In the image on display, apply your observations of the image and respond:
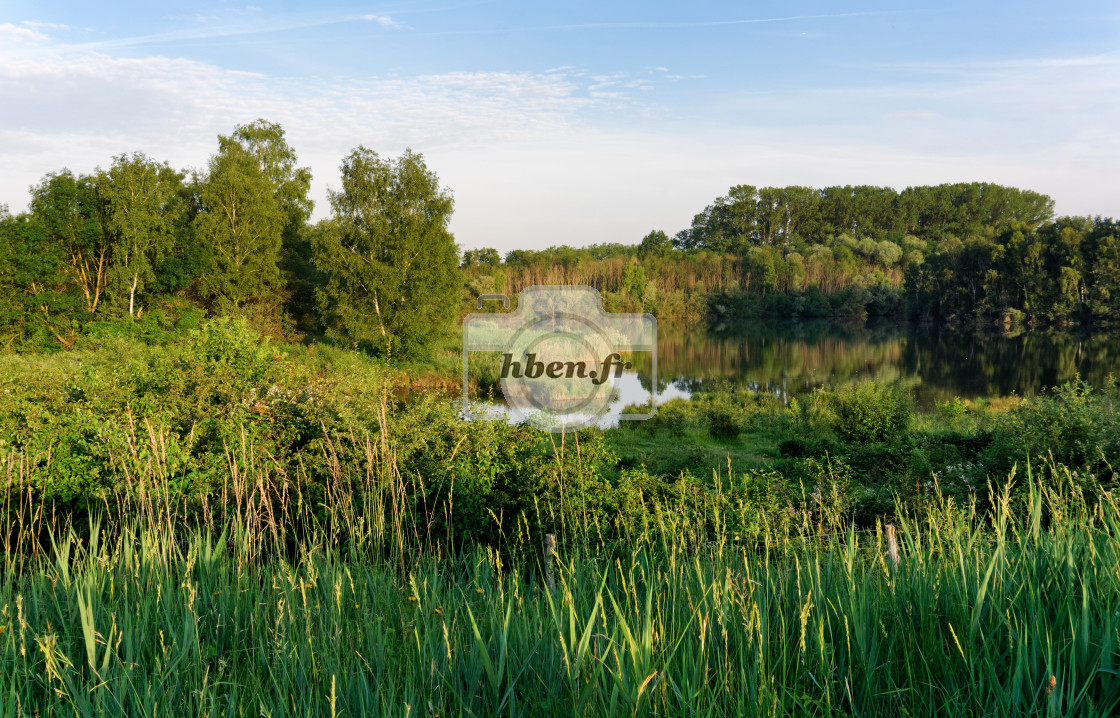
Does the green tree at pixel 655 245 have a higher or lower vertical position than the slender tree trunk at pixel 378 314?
higher

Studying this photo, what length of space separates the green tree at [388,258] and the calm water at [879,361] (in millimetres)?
8339

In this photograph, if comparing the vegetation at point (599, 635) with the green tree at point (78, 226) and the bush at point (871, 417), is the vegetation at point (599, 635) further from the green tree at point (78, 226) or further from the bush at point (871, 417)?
the green tree at point (78, 226)

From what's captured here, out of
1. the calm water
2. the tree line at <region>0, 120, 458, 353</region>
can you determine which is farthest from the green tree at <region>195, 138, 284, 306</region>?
the calm water

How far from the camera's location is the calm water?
2561 cm

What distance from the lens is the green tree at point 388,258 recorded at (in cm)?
2691

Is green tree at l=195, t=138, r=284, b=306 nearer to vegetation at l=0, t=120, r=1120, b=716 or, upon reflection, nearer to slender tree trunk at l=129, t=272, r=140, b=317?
slender tree trunk at l=129, t=272, r=140, b=317

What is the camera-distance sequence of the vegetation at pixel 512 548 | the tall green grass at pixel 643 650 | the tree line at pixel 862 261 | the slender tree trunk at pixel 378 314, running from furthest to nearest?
the tree line at pixel 862 261
the slender tree trunk at pixel 378 314
the vegetation at pixel 512 548
the tall green grass at pixel 643 650

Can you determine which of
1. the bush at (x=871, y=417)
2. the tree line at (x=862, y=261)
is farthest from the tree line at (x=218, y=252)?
the bush at (x=871, y=417)

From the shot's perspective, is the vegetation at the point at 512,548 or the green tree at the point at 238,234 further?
the green tree at the point at 238,234

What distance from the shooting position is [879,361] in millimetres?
34750

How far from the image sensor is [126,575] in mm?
2801

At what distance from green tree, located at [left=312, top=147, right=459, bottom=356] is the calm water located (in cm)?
834

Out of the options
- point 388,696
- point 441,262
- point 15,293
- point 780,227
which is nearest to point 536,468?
point 388,696

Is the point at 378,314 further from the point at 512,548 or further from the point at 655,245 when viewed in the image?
the point at 655,245
